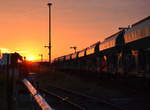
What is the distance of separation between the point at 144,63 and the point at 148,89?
6.76 ft

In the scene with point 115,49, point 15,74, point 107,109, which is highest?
point 115,49

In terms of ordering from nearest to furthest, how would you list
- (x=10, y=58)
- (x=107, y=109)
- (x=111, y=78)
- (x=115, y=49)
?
(x=10, y=58)
(x=107, y=109)
(x=115, y=49)
(x=111, y=78)

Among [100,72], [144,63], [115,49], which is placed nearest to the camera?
[144,63]

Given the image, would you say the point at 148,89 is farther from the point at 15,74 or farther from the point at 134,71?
the point at 15,74

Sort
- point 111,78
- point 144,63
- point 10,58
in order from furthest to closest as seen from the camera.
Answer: point 111,78
point 144,63
point 10,58

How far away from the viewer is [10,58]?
9023 mm

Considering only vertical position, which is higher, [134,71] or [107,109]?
[134,71]

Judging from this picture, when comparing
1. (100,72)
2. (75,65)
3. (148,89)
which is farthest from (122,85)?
(75,65)

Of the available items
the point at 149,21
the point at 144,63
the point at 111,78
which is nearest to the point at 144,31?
the point at 149,21

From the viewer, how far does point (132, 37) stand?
1068 inches

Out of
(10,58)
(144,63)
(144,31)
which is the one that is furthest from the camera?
(144,31)

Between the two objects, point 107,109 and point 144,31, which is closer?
point 107,109

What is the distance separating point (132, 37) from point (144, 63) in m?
4.99

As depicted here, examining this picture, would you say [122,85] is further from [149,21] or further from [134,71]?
[149,21]
